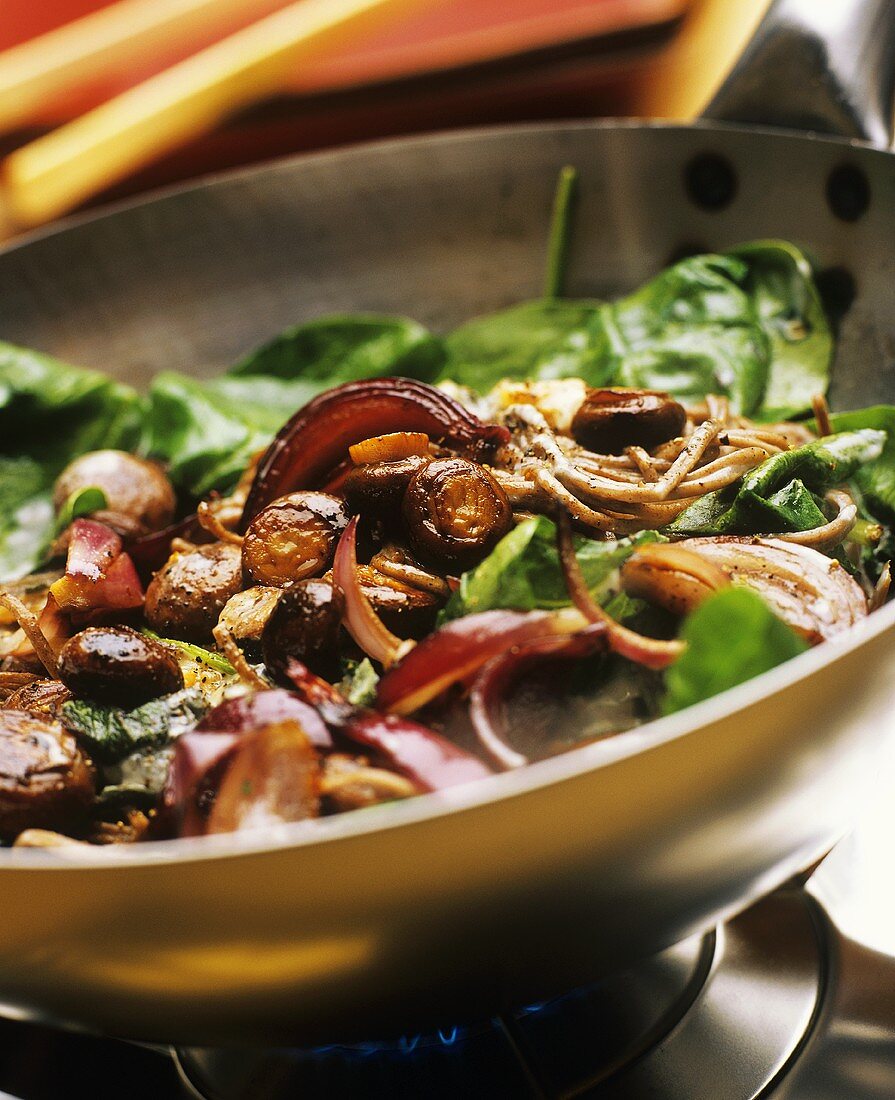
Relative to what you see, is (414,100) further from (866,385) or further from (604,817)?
(604,817)

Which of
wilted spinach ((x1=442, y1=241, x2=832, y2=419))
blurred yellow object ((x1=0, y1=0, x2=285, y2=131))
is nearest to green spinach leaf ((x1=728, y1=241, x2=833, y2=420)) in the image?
wilted spinach ((x1=442, y1=241, x2=832, y2=419))

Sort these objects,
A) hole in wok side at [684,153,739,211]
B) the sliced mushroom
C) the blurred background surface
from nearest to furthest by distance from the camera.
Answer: the sliced mushroom → hole in wok side at [684,153,739,211] → the blurred background surface

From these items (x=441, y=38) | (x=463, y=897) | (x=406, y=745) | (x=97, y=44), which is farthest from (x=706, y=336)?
(x=97, y=44)

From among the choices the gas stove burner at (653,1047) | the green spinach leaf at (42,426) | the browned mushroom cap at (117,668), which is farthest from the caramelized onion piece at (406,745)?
the green spinach leaf at (42,426)

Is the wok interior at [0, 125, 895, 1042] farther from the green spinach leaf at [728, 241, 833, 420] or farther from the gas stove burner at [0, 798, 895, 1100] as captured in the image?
the green spinach leaf at [728, 241, 833, 420]

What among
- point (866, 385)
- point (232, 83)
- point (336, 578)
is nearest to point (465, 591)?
point (336, 578)

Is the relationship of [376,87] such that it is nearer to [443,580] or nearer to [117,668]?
[443,580]
